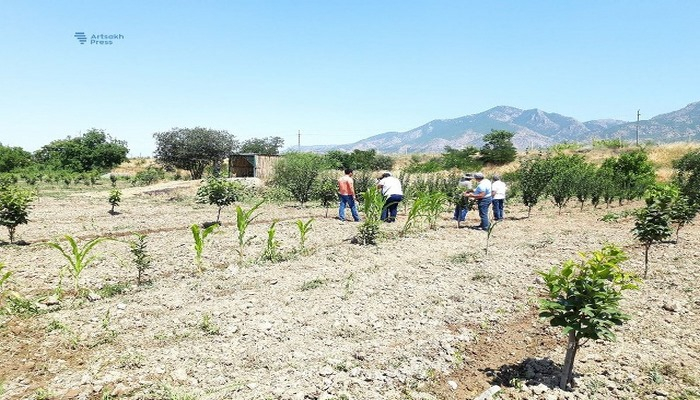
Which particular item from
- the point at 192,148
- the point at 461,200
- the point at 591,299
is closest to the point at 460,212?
the point at 461,200

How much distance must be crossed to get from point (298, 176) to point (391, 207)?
22.5ft

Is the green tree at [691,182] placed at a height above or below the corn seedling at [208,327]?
above

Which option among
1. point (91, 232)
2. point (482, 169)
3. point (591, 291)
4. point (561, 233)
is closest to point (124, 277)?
point (91, 232)

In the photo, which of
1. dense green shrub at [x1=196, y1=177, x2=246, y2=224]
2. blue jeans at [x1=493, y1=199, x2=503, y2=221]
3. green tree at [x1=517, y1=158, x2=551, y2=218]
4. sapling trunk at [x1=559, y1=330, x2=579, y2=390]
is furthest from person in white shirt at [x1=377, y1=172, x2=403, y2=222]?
sapling trunk at [x1=559, y1=330, x2=579, y2=390]

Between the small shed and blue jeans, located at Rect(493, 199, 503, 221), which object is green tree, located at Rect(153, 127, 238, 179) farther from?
blue jeans, located at Rect(493, 199, 503, 221)

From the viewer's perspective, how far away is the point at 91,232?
10.8 metres

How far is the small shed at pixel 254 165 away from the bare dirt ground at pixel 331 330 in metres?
19.2

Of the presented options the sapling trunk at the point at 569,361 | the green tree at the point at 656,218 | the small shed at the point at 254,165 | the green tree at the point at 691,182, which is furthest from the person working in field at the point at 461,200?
the small shed at the point at 254,165

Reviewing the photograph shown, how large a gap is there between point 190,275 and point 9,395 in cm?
363

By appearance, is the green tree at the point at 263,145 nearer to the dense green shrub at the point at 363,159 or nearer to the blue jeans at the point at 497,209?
the dense green shrub at the point at 363,159

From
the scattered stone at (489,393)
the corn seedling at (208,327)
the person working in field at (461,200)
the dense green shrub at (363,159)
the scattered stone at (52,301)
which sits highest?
the dense green shrub at (363,159)

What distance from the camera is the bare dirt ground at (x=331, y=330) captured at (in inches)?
149

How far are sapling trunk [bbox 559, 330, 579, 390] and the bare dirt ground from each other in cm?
10

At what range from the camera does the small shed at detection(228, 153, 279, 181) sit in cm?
2805
